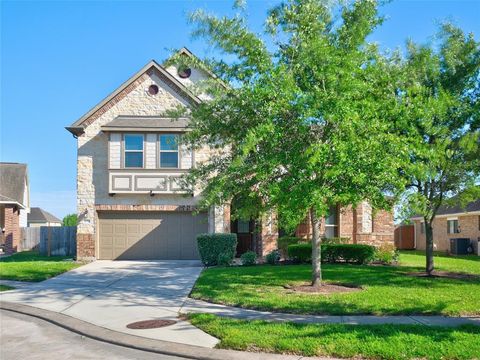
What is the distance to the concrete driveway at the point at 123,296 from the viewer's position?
917 centimetres

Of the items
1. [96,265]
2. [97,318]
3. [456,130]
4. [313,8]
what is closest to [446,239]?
[456,130]

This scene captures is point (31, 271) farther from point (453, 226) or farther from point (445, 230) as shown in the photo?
point (445, 230)

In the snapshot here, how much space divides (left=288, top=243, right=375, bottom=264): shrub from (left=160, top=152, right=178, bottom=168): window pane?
6159 mm

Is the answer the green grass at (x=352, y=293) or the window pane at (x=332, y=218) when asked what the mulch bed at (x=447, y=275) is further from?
the window pane at (x=332, y=218)

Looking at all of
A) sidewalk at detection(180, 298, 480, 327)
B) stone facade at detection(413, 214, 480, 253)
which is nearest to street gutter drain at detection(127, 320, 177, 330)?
sidewalk at detection(180, 298, 480, 327)

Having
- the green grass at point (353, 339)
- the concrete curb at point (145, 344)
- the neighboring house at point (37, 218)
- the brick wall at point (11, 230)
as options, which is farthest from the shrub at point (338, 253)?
the neighboring house at point (37, 218)

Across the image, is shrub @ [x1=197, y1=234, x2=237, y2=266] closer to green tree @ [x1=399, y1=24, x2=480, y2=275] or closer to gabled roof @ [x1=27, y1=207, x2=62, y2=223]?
green tree @ [x1=399, y1=24, x2=480, y2=275]

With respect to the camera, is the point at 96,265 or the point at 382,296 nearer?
the point at 382,296

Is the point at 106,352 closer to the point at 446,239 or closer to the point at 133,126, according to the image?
the point at 133,126

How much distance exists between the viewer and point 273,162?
1138 cm

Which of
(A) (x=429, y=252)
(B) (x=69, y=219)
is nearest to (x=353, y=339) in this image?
(A) (x=429, y=252)

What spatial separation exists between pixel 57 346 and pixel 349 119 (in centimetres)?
676

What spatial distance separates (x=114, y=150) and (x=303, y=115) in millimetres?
13165

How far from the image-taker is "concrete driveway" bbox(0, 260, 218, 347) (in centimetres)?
917
